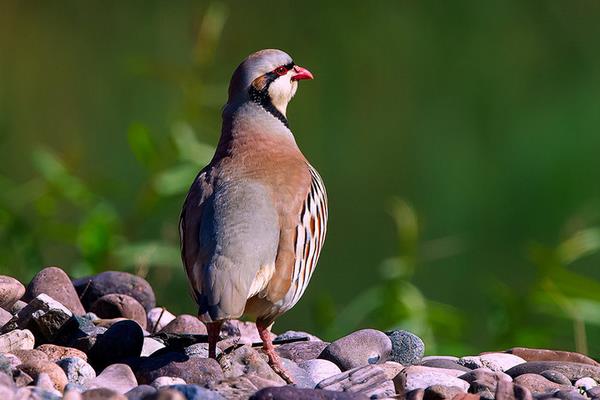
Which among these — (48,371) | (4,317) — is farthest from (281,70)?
(48,371)

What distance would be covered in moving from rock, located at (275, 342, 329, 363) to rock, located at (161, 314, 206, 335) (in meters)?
0.44

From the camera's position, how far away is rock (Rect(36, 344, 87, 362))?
3787 mm

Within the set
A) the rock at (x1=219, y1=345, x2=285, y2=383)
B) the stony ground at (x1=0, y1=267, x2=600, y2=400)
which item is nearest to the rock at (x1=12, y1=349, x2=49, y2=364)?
the stony ground at (x1=0, y1=267, x2=600, y2=400)

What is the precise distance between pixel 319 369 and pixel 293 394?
757 millimetres

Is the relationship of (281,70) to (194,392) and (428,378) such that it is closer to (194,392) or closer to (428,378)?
(428,378)

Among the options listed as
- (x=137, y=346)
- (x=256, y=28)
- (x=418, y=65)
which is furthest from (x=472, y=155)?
(x=137, y=346)

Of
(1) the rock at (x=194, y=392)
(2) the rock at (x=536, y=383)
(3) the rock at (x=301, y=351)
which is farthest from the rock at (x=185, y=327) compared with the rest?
(1) the rock at (x=194, y=392)

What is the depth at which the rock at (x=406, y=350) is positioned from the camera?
410 cm

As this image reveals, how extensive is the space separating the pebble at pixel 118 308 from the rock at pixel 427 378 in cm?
118

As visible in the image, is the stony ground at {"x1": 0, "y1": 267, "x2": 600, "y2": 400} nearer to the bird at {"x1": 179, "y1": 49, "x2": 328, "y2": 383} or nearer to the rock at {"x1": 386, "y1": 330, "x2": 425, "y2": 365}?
the rock at {"x1": 386, "y1": 330, "x2": 425, "y2": 365}

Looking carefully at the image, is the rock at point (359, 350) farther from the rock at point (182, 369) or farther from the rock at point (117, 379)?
the rock at point (117, 379)

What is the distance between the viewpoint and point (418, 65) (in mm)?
11070

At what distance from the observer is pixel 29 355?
367 centimetres

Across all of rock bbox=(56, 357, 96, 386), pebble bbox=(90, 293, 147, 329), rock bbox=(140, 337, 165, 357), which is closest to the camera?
rock bbox=(56, 357, 96, 386)
